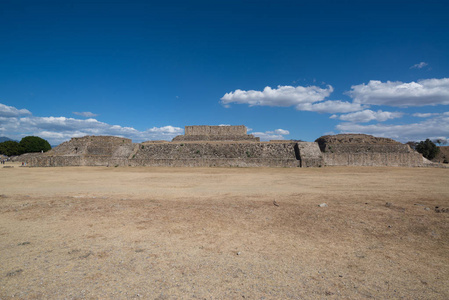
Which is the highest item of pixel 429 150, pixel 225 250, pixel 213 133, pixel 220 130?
pixel 220 130

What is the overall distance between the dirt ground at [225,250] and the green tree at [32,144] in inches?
2095

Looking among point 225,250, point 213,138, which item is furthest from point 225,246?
point 213,138

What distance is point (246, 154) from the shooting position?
2567cm

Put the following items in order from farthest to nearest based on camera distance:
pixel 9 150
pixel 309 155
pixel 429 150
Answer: pixel 9 150, pixel 429 150, pixel 309 155

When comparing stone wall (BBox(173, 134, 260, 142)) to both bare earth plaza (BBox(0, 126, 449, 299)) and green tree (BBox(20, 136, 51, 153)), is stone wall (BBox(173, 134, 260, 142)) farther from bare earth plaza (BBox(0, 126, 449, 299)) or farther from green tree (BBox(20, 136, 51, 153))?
green tree (BBox(20, 136, 51, 153))

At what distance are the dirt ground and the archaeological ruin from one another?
644 inches

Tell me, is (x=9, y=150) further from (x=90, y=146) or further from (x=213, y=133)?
(x=213, y=133)

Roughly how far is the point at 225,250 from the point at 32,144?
60.7m

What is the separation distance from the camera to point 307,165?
2225cm

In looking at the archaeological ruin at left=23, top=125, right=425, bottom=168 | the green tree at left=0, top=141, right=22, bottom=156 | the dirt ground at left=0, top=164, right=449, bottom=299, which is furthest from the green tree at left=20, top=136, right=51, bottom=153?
the dirt ground at left=0, top=164, right=449, bottom=299

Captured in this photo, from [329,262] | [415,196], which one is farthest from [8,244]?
[415,196]

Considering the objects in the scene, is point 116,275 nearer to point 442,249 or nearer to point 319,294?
point 319,294

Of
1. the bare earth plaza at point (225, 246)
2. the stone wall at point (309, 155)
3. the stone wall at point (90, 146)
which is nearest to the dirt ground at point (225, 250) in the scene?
the bare earth plaza at point (225, 246)

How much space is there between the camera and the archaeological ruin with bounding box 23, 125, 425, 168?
23703 millimetres
